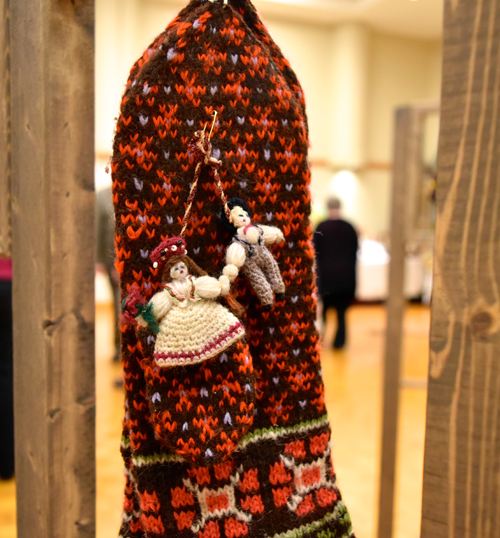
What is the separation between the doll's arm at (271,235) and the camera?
0.59 m

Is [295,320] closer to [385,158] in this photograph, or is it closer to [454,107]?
[454,107]

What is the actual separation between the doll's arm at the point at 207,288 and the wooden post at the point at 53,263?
0.72 ft

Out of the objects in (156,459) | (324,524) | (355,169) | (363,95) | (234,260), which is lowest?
(324,524)

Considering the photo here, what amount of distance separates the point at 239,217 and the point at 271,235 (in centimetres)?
4

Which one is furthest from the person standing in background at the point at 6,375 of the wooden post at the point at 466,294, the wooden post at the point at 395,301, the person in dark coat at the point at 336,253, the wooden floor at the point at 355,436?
the person in dark coat at the point at 336,253

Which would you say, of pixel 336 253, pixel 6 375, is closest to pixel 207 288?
pixel 6 375

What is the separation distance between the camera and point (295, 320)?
673 mm

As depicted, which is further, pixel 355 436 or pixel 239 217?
pixel 355 436

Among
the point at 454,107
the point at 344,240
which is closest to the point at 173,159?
the point at 454,107

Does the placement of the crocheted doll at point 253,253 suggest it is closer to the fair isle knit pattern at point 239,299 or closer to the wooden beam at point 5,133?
the fair isle knit pattern at point 239,299

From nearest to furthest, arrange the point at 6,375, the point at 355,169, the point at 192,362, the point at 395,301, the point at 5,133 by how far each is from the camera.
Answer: the point at 192,362 < the point at 5,133 < the point at 395,301 < the point at 6,375 < the point at 355,169

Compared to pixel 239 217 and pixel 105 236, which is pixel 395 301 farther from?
pixel 105 236

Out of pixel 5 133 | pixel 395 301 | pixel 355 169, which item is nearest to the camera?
pixel 5 133

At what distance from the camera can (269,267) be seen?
591 millimetres
